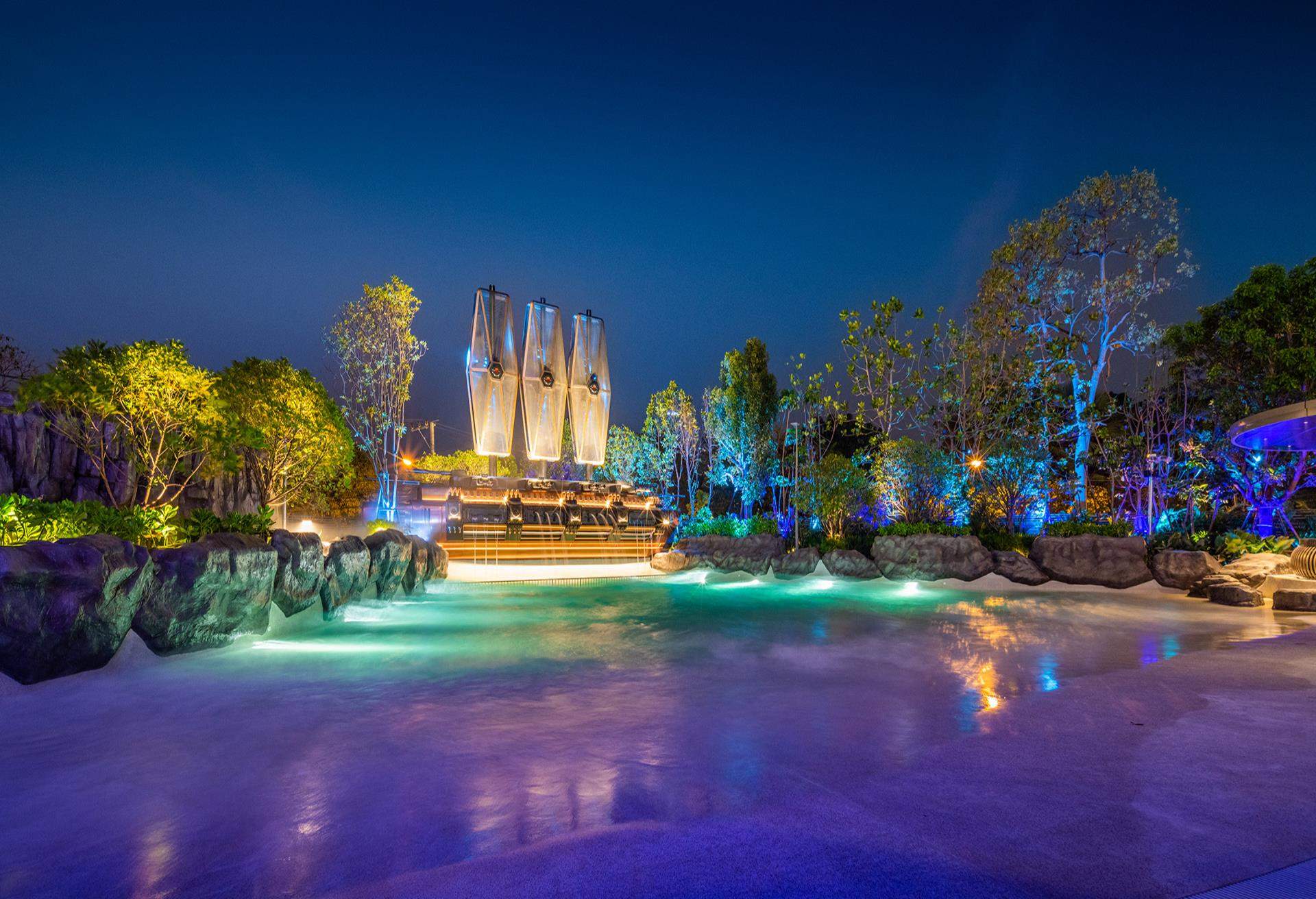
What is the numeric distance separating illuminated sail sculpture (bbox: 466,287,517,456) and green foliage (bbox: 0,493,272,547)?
21.2 metres

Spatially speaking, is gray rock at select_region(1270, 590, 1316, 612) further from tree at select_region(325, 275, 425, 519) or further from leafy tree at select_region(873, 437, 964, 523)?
tree at select_region(325, 275, 425, 519)

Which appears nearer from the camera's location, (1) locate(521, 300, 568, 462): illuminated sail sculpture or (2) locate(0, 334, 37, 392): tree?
(2) locate(0, 334, 37, 392): tree

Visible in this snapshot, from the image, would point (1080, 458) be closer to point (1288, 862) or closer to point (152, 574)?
point (1288, 862)

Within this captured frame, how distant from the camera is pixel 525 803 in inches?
115

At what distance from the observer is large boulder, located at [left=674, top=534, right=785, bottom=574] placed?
1639cm

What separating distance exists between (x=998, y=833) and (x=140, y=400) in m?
10.2

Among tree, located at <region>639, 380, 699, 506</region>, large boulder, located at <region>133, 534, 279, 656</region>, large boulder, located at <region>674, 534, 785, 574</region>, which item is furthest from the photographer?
tree, located at <region>639, 380, 699, 506</region>

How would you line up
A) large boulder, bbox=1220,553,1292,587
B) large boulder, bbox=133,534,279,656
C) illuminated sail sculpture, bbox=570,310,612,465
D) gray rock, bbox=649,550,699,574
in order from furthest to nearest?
illuminated sail sculpture, bbox=570,310,612,465 < gray rock, bbox=649,550,699,574 < large boulder, bbox=1220,553,1292,587 < large boulder, bbox=133,534,279,656

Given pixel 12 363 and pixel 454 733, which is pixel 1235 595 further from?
pixel 12 363

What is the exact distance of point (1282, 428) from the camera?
8289 mm

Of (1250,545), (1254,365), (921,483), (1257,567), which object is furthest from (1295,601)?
(1254,365)

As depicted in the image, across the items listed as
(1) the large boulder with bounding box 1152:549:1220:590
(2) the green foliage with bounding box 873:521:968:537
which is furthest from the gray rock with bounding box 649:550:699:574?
(1) the large boulder with bounding box 1152:549:1220:590

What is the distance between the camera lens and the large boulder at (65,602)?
445 cm

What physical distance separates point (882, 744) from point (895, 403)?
16287mm
